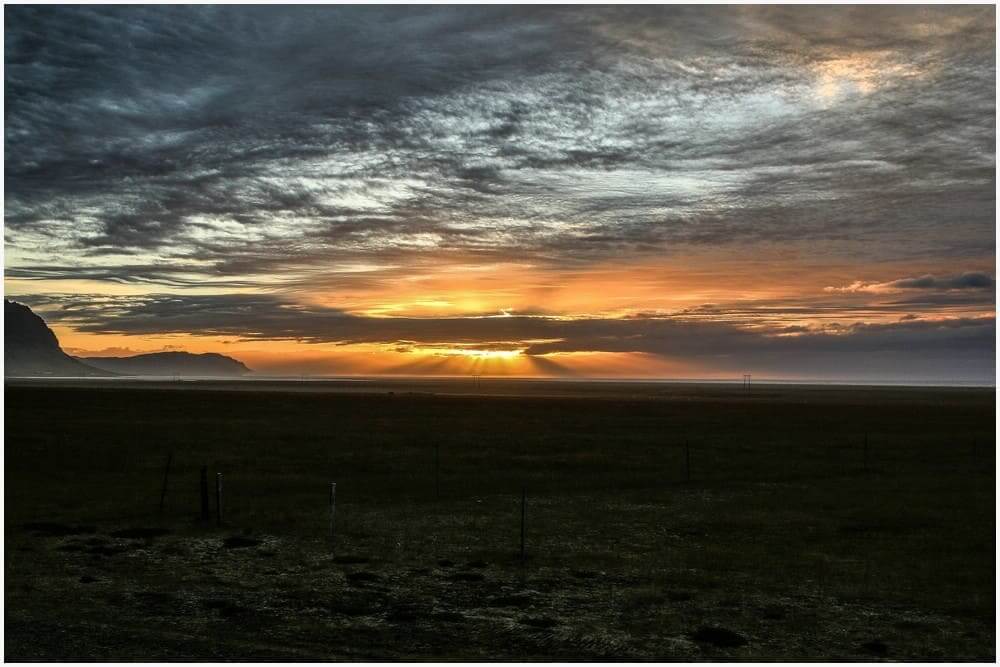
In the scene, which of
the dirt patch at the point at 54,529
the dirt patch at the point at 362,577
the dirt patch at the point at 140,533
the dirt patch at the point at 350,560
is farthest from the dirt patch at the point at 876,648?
the dirt patch at the point at 54,529

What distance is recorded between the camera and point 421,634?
19500 millimetres

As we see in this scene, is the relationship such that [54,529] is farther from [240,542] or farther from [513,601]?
[513,601]

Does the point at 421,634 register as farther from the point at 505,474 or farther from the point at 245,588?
the point at 505,474

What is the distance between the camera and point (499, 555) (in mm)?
28453

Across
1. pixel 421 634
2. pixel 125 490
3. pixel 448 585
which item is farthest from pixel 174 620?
pixel 125 490

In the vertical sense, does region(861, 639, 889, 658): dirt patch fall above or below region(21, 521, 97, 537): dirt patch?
below

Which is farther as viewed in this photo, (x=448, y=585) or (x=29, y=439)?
(x=29, y=439)

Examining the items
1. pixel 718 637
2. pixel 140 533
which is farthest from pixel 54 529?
pixel 718 637

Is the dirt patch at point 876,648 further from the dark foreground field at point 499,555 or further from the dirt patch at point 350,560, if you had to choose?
the dirt patch at point 350,560

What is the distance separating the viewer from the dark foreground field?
762 inches

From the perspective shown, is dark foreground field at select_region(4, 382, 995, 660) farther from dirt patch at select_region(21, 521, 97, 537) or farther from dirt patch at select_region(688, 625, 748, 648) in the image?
dirt patch at select_region(21, 521, 97, 537)

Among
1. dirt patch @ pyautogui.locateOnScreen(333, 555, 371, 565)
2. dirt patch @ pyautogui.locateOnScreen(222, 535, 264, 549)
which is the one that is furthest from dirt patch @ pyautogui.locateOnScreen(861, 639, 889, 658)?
dirt patch @ pyautogui.locateOnScreen(222, 535, 264, 549)

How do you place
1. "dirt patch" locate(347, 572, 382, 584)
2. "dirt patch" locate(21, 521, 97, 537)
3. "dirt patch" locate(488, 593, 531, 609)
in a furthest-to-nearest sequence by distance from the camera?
"dirt patch" locate(21, 521, 97, 537) → "dirt patch" locate(347, 572, 382, 584) → "dirt patch" locate(488, 593, 531, 609)

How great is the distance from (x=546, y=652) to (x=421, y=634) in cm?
309
